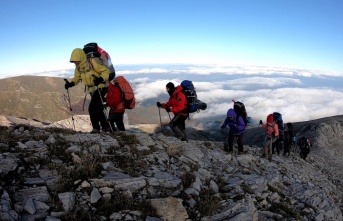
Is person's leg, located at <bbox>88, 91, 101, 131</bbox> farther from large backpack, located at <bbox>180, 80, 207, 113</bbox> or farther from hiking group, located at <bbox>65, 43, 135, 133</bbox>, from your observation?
large backpack, located at <bbox>180, 80, 207, 113</bbox>

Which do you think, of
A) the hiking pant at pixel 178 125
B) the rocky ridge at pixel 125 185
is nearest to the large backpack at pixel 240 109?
the hiking pant at pixel 178 125

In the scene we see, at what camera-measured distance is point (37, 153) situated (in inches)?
302

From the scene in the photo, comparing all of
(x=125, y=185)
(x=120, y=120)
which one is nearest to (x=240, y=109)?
(x=120, y=120)

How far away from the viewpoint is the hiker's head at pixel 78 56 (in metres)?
10.9

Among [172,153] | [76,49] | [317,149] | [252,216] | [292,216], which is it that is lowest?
[317,149]

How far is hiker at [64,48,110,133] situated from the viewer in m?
10.9

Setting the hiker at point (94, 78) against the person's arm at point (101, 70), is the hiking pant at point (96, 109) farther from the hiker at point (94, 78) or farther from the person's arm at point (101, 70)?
the person's arm at point (101, 70)

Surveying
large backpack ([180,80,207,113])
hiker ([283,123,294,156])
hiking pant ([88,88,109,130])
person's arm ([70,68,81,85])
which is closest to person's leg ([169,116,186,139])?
large backpack ([180,80,207,113])

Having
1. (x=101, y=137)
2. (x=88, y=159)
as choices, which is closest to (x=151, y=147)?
(x=101, y=137)

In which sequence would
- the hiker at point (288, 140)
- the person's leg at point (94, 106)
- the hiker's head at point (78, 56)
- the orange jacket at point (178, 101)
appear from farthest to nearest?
the hiker at point (288, 140) → the orange jacket at point (178, 101) → the person's leg at point (94, 106) → the hiker's head at point (78, 56)

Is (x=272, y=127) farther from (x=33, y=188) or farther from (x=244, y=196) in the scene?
(x=33, y=188)

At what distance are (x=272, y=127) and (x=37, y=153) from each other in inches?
626

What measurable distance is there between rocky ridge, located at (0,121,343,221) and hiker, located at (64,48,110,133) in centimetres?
160

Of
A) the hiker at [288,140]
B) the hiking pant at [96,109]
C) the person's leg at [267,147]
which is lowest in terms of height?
the hiker at [288,140]
